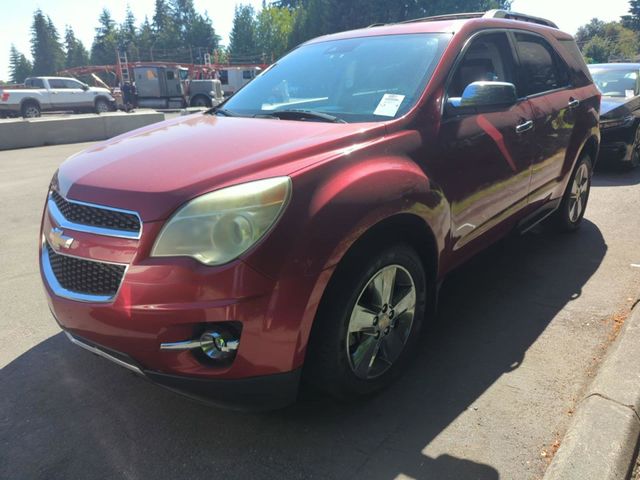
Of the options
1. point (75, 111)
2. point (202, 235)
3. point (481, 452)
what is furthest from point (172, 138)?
point (75, 111)

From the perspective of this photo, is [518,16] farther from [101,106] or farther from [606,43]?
[606,43]

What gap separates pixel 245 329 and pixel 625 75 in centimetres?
959

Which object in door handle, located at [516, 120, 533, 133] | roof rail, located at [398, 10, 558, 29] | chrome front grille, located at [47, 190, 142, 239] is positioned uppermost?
roof rail, located at [398, 10, 558, 29]

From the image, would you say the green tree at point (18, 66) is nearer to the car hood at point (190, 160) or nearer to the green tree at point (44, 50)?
the green tree at point (44, 50)

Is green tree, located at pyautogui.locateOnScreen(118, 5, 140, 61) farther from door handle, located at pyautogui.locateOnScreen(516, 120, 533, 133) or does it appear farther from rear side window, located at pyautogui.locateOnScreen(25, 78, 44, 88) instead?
door handle, located at pyautogui.locateOnScreen(516, 120, 533, 133)

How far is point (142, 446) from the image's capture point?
2.33 m

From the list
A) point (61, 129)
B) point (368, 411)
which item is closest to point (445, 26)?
point (368, 411)

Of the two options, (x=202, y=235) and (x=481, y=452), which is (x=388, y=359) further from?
(x=202, y=235)

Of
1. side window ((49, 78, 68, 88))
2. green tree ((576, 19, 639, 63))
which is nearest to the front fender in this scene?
side window ((49, 78, 68, 88))

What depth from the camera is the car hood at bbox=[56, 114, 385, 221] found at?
6.75ft

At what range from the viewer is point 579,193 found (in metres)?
4.92

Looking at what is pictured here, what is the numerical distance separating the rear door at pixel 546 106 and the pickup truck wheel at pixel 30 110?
2482 centimetres

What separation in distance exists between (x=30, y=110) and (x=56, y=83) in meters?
2.39

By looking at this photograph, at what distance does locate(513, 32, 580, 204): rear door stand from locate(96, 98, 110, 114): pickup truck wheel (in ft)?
87.1
